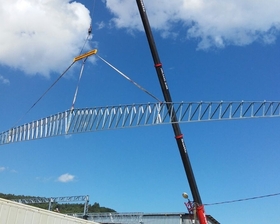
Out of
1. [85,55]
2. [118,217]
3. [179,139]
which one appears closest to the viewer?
[179,139]

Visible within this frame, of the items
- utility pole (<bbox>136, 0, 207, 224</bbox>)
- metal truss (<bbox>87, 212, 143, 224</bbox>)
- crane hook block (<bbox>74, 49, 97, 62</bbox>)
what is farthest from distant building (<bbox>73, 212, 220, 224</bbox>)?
crane hook block (<bbox>74, 49, 97, 62</bbox>)

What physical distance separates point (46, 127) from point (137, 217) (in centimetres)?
2982

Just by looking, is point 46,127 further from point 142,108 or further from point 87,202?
point 87,202

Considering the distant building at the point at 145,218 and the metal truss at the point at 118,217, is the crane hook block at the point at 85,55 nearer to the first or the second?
the distant building at the point at 145,218

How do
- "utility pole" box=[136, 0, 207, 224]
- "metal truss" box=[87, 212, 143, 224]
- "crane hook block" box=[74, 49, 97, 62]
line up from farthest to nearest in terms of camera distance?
"metal truss" box=[87, 212, 143, 224]
"crane hook block" box=[74, 49, 97, 62]
"utility pole" box=[136, 0, 207, 224]

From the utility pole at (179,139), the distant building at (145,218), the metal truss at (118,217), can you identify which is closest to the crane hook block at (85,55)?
the utility pole at (179,139)

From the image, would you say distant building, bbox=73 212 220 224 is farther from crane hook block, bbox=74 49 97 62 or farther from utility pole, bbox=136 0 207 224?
crane hook block, bbox=74 49 97 62

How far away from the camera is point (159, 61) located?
1222 inches

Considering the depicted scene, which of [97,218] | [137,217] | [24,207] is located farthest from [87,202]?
[24,207]

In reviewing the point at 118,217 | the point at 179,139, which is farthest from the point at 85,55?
the point at 118,217

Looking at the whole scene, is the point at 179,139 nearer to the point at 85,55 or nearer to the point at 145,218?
the point at 85,55

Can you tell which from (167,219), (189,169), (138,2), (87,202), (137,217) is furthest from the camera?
(87,202)

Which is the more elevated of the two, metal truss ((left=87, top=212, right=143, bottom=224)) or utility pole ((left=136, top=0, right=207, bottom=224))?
metal truss ((left=87, top=212, right=143, bottom=224))

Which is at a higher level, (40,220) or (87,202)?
(87,202)
